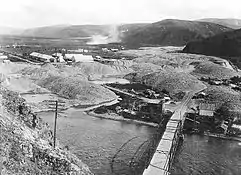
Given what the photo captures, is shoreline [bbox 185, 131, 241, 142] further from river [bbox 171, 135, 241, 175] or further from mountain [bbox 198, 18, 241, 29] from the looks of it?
mountain [bbox 198, 18, 241, 29]

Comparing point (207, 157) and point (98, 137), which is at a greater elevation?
point (98, 137)

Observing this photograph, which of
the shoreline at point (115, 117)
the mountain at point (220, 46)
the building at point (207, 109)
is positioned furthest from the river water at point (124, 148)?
the mountain at point (220, 46)

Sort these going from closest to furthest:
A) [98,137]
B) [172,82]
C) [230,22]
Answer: [98,137], [172,82], [230,22]

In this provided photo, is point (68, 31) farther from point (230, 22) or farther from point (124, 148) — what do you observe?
point (124, 148)

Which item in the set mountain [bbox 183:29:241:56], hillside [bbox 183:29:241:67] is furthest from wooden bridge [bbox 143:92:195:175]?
mountain [bbox 183:29:241:56]

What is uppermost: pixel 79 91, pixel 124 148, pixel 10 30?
pixel 10 30

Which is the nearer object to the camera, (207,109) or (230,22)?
(207,109)

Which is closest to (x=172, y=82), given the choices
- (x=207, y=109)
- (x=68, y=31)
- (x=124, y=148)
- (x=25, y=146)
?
(x=207, y=109)
